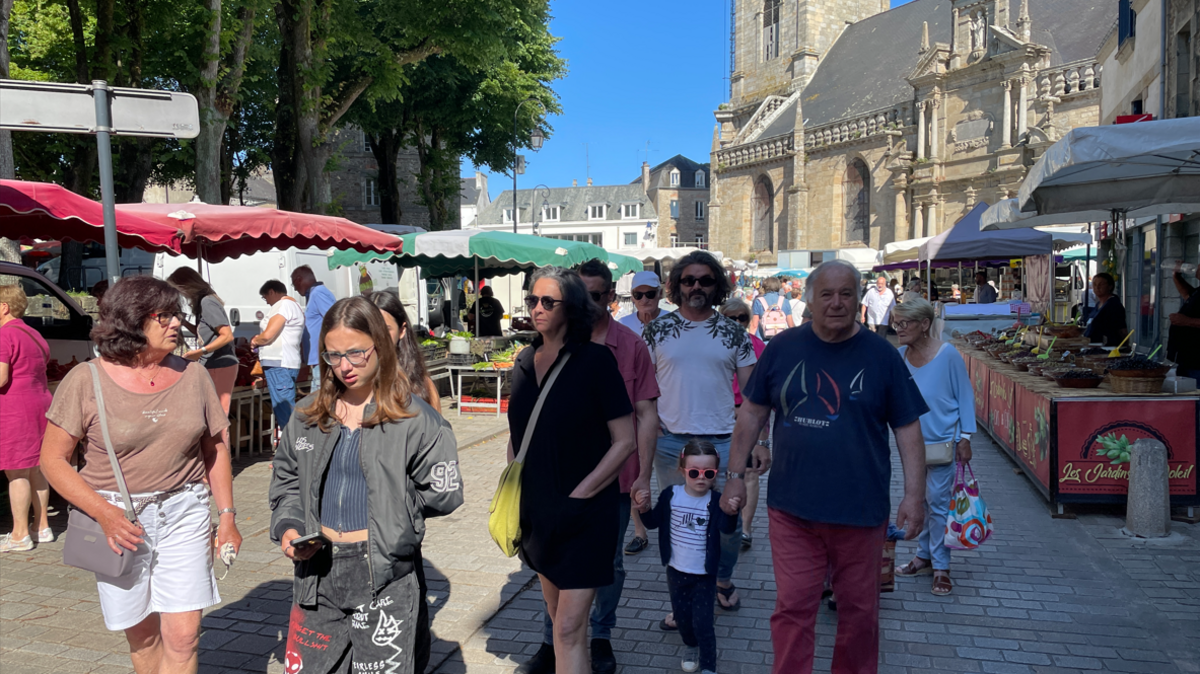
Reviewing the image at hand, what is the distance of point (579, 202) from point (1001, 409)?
74946mm

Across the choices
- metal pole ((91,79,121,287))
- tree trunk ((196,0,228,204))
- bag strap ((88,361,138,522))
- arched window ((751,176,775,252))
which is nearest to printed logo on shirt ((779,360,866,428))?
bag strap ((88,361,138,522))

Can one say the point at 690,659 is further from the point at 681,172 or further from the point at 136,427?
the point at 681,172

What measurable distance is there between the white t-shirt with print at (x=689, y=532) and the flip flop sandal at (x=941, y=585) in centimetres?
197

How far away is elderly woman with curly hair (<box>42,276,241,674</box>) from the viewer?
2.82 meters

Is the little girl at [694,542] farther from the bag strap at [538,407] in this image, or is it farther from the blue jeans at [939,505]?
the blue jeans at [939,505]

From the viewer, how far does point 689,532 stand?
12.1 ft

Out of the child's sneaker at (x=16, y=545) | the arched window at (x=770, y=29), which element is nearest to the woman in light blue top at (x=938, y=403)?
the child's sneaker at (x=16, y=545)

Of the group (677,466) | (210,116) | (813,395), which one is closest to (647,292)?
(677,466)

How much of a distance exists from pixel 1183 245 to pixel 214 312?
14.0 meters

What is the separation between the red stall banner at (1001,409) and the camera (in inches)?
319

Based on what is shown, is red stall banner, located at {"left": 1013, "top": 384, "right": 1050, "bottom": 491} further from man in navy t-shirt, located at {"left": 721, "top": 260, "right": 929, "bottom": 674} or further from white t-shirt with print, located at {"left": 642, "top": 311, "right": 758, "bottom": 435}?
man in navy t-shirt, located at {"left": 721, "top": 260, "right": 929, "bottom": 674}

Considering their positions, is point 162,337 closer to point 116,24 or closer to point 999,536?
point 999,536

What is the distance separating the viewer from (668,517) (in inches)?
149

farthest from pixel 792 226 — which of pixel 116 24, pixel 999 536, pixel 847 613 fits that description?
pixel 847 613
